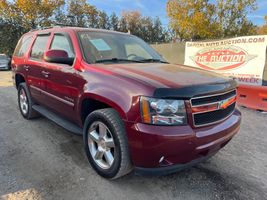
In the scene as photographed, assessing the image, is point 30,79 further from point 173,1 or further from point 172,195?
point 173,1

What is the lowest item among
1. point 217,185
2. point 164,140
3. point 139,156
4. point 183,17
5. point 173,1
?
point 217,185

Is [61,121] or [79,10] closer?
[61,121]

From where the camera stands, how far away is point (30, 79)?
4.58m

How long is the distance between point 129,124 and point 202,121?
2.45 ft

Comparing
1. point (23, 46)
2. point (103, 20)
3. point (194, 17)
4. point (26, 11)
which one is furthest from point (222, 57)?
point (103, 20)

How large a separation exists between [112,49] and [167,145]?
6.21 ft

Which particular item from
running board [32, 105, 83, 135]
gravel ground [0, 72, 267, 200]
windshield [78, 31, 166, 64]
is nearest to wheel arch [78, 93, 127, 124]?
running board [32, 105, 83, 135]

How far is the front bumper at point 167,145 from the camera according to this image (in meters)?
2.19

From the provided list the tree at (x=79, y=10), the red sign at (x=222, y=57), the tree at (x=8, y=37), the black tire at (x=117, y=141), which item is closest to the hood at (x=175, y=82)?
the black tire at (x=117, y=141)

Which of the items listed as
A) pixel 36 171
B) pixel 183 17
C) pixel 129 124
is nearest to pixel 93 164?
pixel 36 171

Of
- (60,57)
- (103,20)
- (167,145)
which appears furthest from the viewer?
(103,20)

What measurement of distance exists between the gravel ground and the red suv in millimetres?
279

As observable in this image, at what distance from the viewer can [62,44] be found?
12.0 feet

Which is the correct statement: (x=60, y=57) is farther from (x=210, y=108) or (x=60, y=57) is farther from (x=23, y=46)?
(x=23, y=46)
